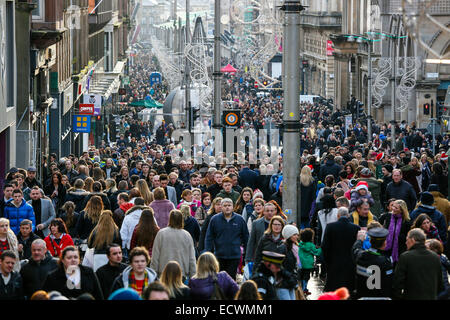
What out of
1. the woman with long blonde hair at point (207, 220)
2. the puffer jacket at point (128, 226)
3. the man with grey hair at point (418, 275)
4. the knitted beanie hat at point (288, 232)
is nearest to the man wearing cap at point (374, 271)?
the man with grey hair at point (418, 275)

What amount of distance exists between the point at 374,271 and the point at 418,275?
18.2 inches

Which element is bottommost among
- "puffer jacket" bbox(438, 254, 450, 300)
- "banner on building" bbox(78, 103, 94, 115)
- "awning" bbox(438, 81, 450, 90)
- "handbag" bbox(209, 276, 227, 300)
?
Answer: "puffer jacket" bbox(438, 254, 450, 300)

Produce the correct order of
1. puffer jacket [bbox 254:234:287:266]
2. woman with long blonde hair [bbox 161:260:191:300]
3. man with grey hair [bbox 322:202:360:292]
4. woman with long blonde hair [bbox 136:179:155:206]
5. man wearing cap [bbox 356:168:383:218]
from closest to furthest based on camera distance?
woman with long blonde hair [bbox 161:260:191:300] < puffer jacket [bbox 254:234:287:266] < man with grey hair [bbox 322:202:360:292] < woman with long blonde hair [bbox 136:179:155:206] < man wearing cap [bbox 356:168:383:218]

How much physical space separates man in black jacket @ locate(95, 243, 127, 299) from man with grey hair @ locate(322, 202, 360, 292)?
3.20 metres

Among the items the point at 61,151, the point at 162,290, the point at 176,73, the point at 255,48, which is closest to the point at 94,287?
the point at 162,290

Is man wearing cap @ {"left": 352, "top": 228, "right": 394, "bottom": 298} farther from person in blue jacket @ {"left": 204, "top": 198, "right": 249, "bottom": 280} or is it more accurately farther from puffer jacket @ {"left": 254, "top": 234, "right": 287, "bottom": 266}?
person in blue jacket @ {"left": 204, "top": 198, "right": 249, "bottom": 280}

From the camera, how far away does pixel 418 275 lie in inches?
461

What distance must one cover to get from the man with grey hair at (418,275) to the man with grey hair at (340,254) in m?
1.96

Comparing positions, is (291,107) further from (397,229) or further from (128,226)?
(128,226)

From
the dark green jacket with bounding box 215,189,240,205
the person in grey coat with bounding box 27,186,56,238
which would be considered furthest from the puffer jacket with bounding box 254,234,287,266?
the dark green jacket with bounding box 215,189,240,205

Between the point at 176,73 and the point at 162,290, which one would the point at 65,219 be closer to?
the point at 162,290

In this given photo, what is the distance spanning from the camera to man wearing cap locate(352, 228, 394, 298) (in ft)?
39.0

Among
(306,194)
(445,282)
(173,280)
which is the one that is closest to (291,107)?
(306,194)
